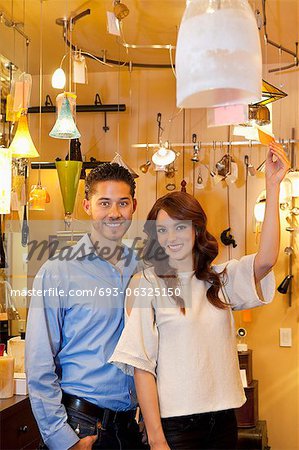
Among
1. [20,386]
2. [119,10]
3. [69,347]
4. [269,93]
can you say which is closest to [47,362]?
[69,347]

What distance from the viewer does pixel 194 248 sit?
1.98 metres

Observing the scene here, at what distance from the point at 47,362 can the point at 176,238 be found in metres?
0.54

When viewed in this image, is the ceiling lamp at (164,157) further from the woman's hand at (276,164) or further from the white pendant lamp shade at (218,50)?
the white pendant lamp shade at (218,50)

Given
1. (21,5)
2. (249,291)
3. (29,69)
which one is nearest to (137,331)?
(249,291)

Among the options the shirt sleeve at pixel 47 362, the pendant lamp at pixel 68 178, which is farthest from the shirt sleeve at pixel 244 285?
the pendant lamp at pixel 68 178

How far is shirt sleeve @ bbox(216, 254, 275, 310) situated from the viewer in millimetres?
1882

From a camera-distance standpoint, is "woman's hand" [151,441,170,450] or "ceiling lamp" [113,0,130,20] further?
"ceiling lamp" [113,0,130,20]

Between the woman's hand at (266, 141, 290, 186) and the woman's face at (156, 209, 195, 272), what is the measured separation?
324 mm

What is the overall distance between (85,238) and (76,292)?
0.20 metres

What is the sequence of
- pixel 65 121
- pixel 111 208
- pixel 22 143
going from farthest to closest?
1. pixel 22 143
2. pixel 65 121
3. pixel 111 208

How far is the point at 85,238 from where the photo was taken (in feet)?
6.72

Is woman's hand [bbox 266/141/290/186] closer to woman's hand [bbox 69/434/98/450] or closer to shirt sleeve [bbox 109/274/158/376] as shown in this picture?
shirt sleeve [bbox 109/274/158/376]

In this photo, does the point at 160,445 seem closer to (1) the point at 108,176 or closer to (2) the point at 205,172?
(1) the point at 108,176

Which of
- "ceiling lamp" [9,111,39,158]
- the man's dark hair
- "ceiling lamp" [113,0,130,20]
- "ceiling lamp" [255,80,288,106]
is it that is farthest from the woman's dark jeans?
"ceiling lamp" [113,0,130,20]
